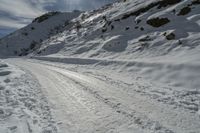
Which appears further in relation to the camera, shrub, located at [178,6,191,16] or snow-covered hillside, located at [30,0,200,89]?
shrub, located at [178,6,191,16]

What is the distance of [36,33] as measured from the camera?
7344 centimetres

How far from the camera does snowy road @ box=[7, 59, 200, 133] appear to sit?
5859 mm

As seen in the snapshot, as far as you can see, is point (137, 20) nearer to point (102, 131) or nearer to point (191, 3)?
point (191, 3)

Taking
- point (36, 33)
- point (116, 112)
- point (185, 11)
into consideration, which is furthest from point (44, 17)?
point (116, 112)

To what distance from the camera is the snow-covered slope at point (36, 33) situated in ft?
218

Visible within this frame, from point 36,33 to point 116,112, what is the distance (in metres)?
70.4

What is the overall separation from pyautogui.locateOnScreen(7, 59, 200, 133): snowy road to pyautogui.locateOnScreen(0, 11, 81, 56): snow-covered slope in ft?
178

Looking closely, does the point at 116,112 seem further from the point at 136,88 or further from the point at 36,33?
the point at 36,33

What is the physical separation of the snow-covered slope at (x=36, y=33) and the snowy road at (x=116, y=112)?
54168 mm

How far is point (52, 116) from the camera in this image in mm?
6984

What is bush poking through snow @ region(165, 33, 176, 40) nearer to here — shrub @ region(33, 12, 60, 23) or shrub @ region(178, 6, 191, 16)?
shrub @ region(178, 6, 191, 16)

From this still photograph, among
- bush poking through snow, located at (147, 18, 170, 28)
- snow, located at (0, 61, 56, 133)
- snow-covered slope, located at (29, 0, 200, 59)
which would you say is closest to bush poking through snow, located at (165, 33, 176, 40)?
snow-covered slope, located at (29, 0, 200, 59)

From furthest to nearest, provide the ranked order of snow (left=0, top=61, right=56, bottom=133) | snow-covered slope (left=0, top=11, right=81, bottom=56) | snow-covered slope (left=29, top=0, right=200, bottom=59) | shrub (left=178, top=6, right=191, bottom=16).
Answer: snow-covered slope (left=0, top=11, right=81, bottom=56)
shrub (left=178, top=6, right=191, bottom=16)
snow-covered slope (left=29, top=0, right=200, bottom=59)
snow (left=0, top=61, right=56, bottom=133)

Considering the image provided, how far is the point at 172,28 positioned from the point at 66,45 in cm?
1853
